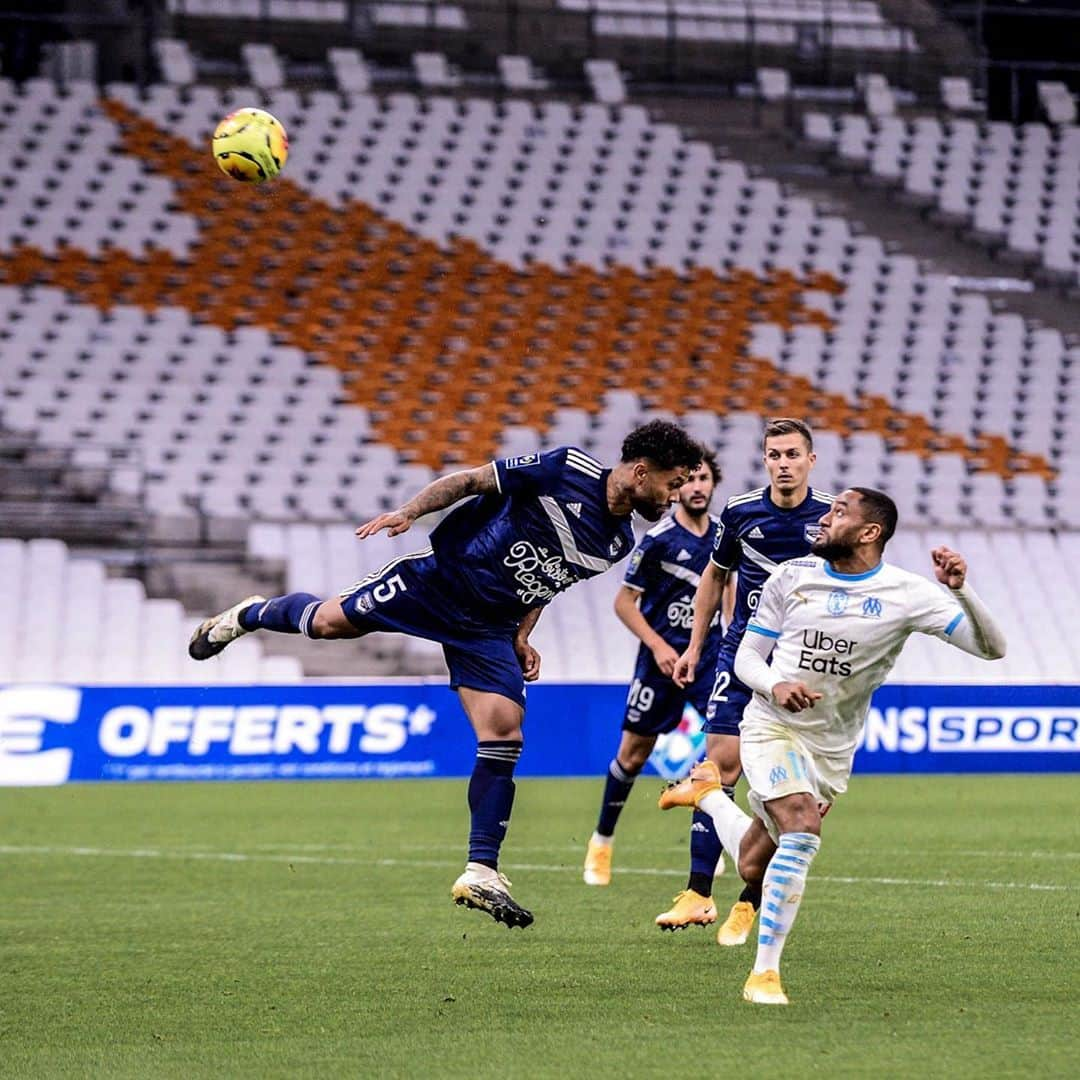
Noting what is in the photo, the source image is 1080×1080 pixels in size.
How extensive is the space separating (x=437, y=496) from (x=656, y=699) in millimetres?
3390

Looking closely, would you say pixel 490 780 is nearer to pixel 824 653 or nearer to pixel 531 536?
pixel 531 536

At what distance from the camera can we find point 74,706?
16.8m

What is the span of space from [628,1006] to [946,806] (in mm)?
9219

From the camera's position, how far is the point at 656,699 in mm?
10727

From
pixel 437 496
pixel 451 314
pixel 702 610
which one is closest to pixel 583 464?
pixel 437 496

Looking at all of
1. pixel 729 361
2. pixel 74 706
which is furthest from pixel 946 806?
pixel 729 361

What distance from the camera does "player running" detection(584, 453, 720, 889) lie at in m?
10.7

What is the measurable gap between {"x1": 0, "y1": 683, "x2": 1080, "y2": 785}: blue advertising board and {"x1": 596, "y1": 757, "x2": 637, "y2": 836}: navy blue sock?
5357mm

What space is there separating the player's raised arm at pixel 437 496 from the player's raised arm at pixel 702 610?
144 cm

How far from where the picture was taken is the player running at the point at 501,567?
784cm

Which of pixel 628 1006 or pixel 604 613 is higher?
pixel 628 1006

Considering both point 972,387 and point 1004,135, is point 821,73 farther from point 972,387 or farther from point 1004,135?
point 972,387

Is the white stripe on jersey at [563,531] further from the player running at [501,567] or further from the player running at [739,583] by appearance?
the player running at [739,583]

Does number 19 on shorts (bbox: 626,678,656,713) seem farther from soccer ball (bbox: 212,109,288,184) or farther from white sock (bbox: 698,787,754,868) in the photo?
soccer ball (bbox: 212,109,288,184)
